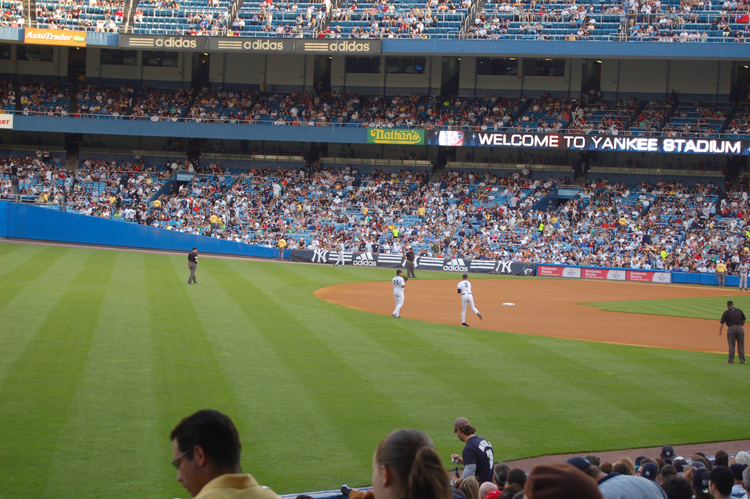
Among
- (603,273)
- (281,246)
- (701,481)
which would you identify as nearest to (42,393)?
(701,481)

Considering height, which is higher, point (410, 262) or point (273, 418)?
point (410, 262)

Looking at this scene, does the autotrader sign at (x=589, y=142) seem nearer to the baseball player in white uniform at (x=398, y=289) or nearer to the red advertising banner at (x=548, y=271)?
the red advertising banner at (x=548, y=271)

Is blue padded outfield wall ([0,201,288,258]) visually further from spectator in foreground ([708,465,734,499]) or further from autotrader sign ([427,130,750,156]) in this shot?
spectator in foreground ([708,465,734,499])

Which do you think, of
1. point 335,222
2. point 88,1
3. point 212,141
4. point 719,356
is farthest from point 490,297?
point 88,1

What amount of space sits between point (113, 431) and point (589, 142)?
41.6m

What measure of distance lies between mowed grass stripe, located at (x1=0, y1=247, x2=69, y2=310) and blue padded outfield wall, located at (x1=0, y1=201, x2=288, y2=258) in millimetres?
4517

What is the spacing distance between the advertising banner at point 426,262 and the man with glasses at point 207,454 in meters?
38.1

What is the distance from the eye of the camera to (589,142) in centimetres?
4597

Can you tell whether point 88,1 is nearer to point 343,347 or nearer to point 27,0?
point 27,0

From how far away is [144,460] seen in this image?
8.80m

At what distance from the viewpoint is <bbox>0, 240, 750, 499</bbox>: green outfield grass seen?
8.98 m

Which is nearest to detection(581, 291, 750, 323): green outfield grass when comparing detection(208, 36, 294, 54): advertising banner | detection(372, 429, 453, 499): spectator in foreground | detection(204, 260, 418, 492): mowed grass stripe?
detection(204, 260, 418, 492): mowed grass stripe

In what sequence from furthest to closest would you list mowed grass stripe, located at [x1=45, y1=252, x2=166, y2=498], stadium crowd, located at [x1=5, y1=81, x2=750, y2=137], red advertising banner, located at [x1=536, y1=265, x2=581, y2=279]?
stadium crowd, located at [x1=5, y1=81, x2=750, y2=137] → red advertising banner, located at [x1=536, y1=265, x2=581, y2=279] → mowed grass stripe, located at [x1=45, y1=252, x2=166, y2=498]

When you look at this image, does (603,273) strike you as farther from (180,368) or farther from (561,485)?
(561,485)
